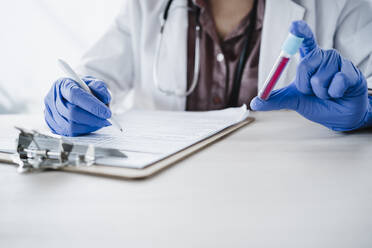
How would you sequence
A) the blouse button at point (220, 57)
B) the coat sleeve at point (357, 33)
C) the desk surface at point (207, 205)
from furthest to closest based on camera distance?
the blouse button at point (220, 57)
the coat sleeve at point (357, 33)
the desk surface at point (207, 205)

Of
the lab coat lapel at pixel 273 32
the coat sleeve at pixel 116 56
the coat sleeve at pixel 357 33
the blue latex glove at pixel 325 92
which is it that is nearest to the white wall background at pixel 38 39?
the coat sleeve at pixel 116 56

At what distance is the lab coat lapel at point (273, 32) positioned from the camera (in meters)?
0.94

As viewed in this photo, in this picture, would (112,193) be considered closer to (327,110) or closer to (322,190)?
(322,190)

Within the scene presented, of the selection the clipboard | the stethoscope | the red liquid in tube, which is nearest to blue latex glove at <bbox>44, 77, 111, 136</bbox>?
the clipboard

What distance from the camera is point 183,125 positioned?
0.64 meters

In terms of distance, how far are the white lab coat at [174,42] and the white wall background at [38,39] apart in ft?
1.37

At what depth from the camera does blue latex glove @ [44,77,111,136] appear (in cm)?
56

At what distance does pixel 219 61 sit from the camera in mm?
1011

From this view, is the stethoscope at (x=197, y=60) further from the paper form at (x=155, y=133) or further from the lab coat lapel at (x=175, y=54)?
the paper form at (x=155, y=133)

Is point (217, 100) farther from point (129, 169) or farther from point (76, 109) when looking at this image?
point (129, 169)

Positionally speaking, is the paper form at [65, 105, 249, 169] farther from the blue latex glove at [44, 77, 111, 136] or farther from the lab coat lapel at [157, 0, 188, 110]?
the lab coat lapel at [157, 0, 188, 110]

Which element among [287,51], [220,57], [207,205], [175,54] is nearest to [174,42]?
[175,54]

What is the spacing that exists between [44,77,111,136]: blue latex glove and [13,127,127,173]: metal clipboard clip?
16 centimetres

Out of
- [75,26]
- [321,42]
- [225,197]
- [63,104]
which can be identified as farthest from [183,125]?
[75,26]
